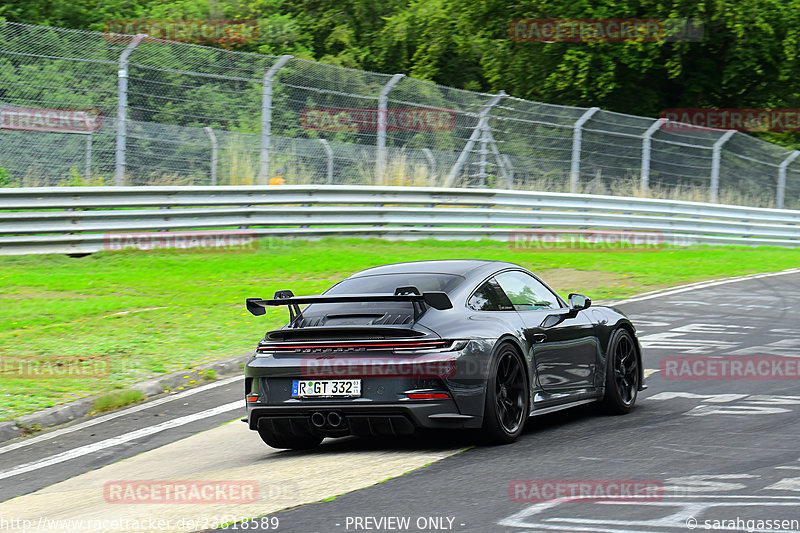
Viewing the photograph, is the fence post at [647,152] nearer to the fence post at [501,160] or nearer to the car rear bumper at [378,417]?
the fence post at [501,160]

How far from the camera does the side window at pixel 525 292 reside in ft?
27.5

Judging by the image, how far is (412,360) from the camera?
23.7 ft

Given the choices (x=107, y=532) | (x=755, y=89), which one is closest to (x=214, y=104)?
(x=107, y=532)

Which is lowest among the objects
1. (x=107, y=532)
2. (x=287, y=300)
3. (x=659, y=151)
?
(x=107, y=532)

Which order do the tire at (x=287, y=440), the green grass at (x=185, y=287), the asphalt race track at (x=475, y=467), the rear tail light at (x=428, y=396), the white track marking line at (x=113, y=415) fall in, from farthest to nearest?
the green grass at (x=185, y=287) < the white track marking line at (x=113, y=415) < the tire at (x=287, y=440) < the rear tail light at (x=428, y=396) < the asphalt race track at (x=475, y=467)

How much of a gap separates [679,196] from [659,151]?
125 cm

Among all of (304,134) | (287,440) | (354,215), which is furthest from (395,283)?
(354,215)

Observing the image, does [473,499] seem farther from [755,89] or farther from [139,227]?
[755,89]

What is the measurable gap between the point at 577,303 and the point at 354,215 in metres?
13.0

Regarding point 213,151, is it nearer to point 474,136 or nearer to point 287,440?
point 474,136

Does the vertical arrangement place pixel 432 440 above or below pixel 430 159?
below

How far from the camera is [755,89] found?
3706 cm

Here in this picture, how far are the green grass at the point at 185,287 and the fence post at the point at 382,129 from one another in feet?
5.17

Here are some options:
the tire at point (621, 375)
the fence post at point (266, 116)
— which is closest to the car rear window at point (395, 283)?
the tire at point (621, 375)
